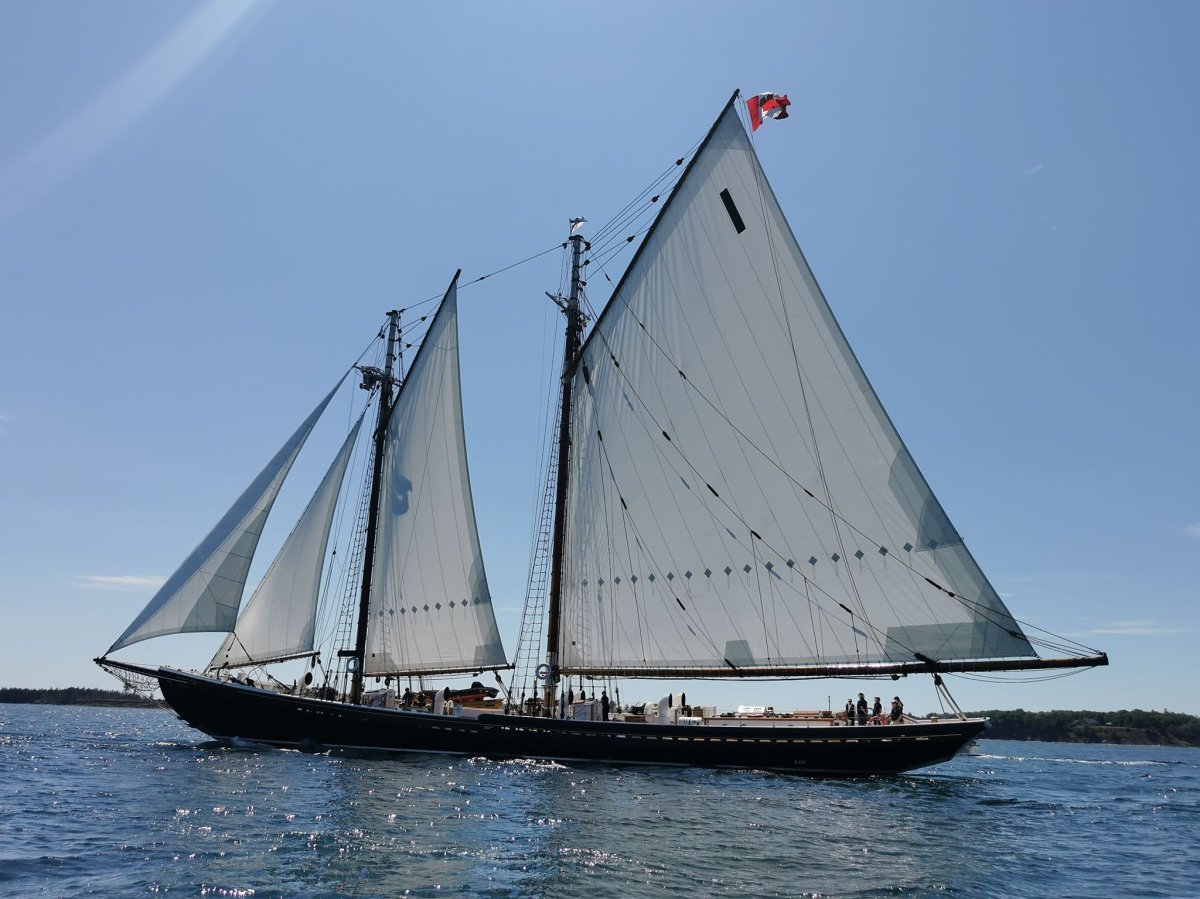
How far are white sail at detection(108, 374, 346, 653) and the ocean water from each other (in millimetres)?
7606

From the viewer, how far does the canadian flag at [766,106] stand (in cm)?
3703

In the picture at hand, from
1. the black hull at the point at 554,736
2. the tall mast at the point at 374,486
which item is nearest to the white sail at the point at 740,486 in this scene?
the black hull at the point at 554,736

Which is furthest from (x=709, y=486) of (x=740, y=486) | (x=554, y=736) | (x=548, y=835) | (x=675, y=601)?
(x=548, y=835)

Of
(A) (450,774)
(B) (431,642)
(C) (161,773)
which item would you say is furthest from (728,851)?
(B) (431,642)

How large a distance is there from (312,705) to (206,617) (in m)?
7.21

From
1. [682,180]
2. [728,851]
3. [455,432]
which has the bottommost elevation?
[728,851]

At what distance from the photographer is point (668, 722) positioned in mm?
37344

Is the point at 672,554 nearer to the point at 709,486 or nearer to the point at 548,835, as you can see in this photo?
the point at 709,486

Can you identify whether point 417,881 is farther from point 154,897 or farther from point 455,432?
point 455,432

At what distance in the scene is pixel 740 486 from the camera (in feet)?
116

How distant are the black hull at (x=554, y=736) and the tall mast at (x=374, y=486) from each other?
4.00 metres

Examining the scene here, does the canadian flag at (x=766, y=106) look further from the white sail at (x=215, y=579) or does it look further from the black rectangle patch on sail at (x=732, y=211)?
the white sail at (x=215, y=579)

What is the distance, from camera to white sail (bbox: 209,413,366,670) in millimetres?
Result: 45156

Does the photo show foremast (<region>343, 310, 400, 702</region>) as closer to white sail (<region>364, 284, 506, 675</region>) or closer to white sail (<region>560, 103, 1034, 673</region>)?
white sail (<region>364, 284, 506, 675</region>)
